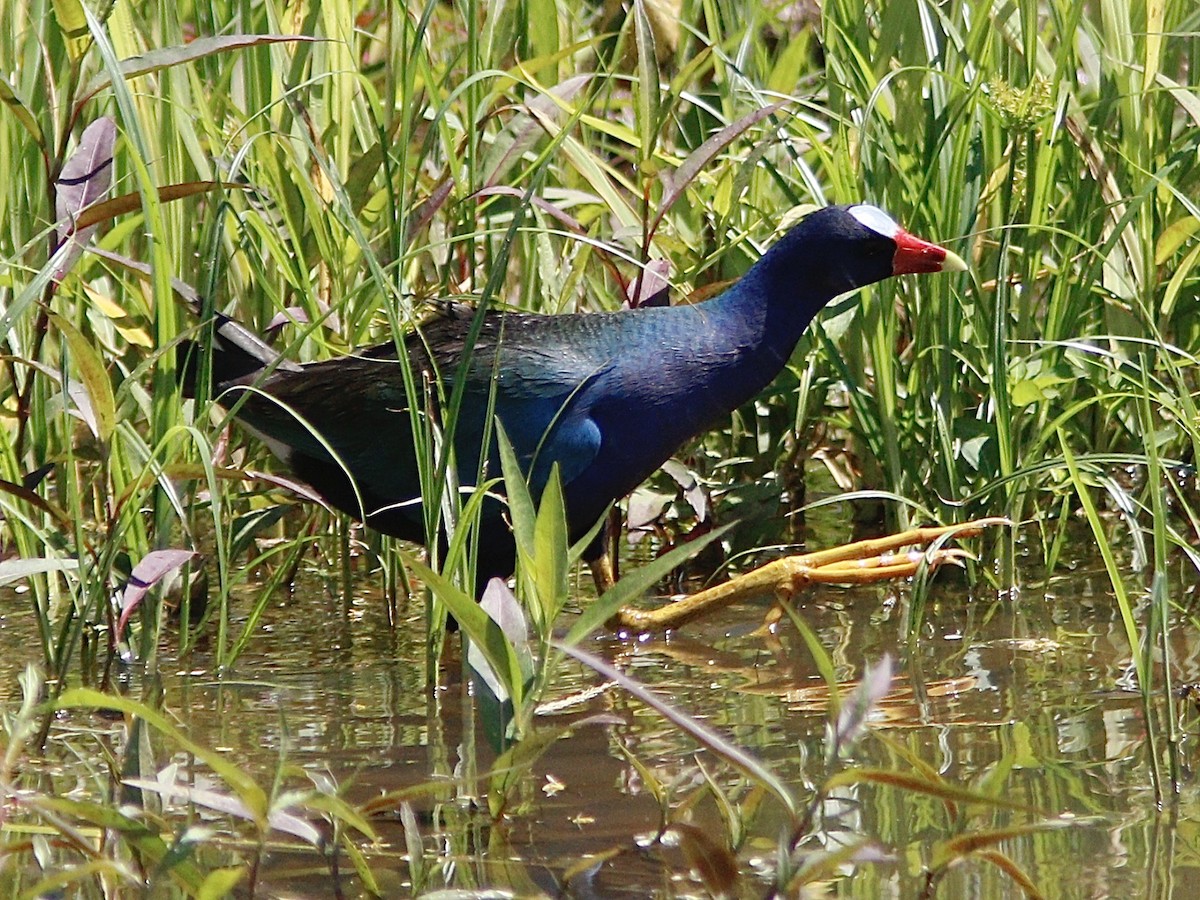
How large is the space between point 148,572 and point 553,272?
1073 millimetres

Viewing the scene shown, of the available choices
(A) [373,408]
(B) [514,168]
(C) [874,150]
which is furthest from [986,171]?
(A) [373,408]

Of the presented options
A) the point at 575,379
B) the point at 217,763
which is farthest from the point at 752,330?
the point at 217,763

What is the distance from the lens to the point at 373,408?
2.82m

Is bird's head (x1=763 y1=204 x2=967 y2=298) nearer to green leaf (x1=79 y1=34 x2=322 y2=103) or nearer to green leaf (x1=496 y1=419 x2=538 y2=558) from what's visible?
green leaf (x1=79 y1=34 x2=322 y2=103)

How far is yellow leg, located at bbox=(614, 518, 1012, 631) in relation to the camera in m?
2.83

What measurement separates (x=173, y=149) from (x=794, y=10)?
6.98ft

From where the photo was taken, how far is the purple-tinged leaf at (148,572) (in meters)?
2.33

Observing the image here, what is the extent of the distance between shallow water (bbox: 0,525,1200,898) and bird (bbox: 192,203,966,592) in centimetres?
29

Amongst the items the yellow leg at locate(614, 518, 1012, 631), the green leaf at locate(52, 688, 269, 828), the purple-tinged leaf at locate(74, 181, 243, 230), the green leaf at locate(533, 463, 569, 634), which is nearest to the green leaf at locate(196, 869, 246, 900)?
the green leaf at locate(52, 688, 269, 828)

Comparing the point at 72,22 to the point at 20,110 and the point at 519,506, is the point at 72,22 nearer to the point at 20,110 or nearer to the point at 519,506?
the point at 20,110

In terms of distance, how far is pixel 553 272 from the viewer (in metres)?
3.14

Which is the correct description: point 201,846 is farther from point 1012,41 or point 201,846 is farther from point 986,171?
point 1012,41

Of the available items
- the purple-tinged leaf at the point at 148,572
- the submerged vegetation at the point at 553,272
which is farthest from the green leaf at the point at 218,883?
the purple-tinged leaf at the point at 148,572

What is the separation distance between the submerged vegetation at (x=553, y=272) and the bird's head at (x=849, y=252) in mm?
87
